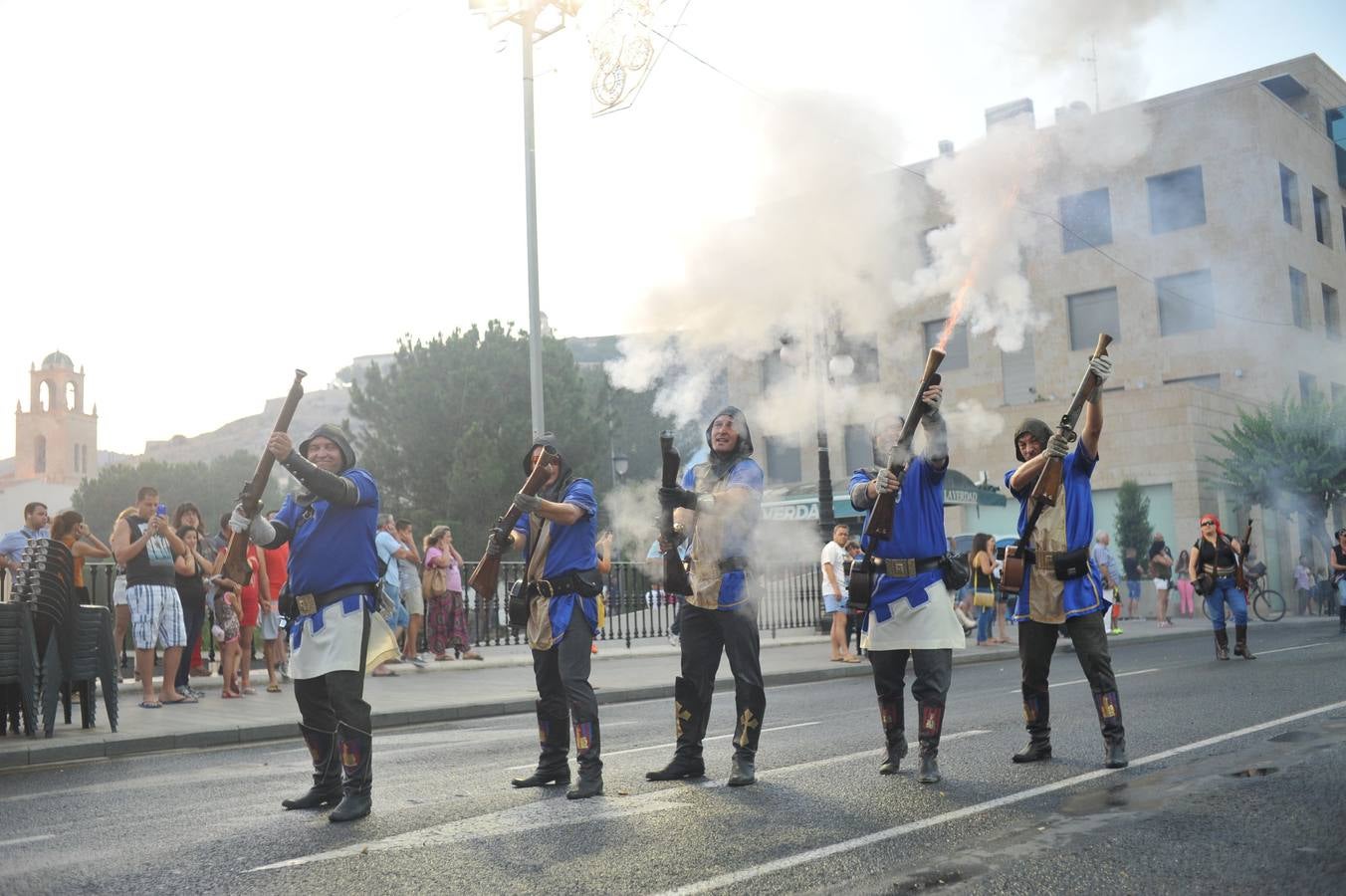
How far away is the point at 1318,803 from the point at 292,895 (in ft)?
14.2

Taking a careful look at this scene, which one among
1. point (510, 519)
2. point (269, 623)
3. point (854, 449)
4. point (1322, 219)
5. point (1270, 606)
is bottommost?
point (1270, 606)

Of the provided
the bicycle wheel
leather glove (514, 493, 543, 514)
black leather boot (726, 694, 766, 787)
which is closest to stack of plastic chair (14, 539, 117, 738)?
leather glove (514, 493, 543, 514)

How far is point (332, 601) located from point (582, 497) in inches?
55.9

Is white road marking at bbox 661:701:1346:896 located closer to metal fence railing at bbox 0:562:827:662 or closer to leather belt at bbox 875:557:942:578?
leather belt at bbox 875:557:942:578

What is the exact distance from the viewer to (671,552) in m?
6.58

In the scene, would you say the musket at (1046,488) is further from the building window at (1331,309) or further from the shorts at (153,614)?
the building window at (1331,309)

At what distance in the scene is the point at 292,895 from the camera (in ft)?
14.4

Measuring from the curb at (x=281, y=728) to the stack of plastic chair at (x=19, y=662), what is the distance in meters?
0.61

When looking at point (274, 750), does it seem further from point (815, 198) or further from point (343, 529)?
point (815, 198)

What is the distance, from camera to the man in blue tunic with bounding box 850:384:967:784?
21.6 feet

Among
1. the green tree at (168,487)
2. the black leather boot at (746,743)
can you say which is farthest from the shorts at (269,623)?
the green tree at (168,487)

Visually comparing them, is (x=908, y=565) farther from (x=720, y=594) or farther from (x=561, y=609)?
(x=561, y=609)

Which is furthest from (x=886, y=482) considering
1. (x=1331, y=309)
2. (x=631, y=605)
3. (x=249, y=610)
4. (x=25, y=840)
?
(x=1331, y=309)

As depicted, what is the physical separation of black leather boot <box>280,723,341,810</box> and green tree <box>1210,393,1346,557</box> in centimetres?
2937
